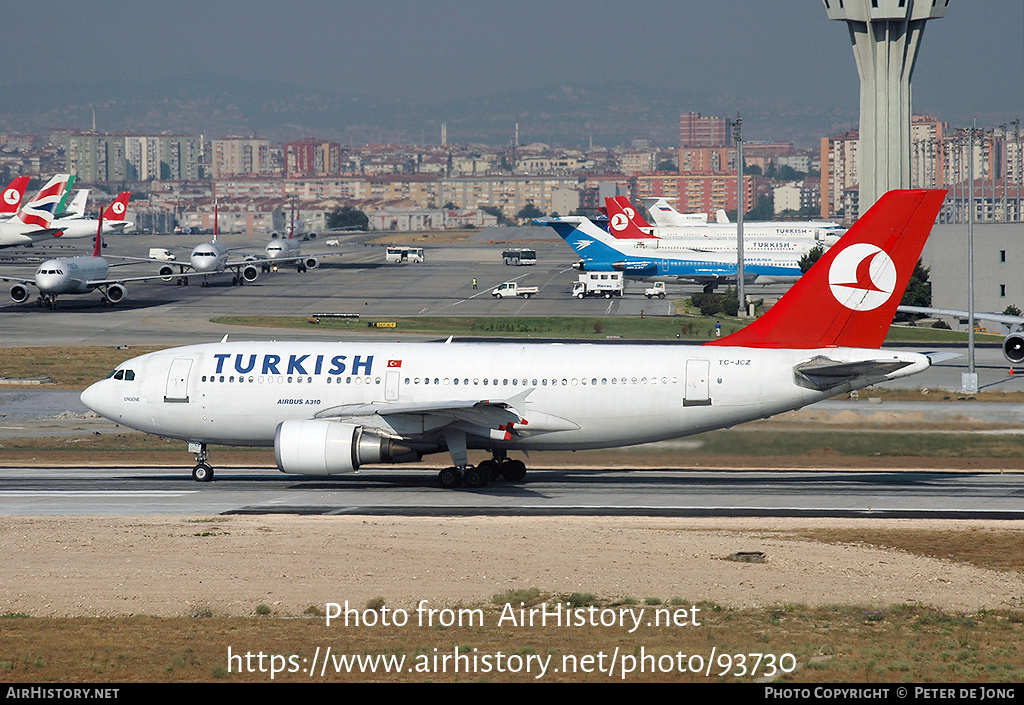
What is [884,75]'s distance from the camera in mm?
116375

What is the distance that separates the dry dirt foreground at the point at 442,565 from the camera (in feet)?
77.3

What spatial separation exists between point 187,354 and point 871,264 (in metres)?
23.2

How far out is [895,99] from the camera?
384 feet

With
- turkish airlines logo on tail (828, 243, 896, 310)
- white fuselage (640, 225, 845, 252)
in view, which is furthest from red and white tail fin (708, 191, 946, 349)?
white fuselage (640, 225, 845, 252)

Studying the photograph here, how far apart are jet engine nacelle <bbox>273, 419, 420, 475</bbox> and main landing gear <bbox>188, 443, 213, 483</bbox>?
4.62 m

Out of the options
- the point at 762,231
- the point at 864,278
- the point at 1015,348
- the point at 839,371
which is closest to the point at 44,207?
the point at 762,231

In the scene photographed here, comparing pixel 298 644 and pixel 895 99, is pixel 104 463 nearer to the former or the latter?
pixel 298 644

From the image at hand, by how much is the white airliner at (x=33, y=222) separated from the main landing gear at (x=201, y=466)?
381 ft

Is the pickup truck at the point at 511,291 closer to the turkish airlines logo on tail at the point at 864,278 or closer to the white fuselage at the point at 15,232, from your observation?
the white fuselage at the point at 15,232

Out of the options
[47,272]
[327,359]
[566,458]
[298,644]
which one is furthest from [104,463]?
[47,272]

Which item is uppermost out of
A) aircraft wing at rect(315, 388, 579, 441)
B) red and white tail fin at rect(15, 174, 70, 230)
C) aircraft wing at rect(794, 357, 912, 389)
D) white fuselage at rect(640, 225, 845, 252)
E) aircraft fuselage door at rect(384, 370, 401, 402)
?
red and white tail fin at rect(15, 174, 70, 230)

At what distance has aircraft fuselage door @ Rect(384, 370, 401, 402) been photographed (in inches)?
1517

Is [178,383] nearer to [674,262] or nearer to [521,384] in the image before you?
[521,384]

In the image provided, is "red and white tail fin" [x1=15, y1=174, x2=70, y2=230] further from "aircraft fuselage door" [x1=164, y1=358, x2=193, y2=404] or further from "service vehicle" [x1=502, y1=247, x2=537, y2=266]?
"aircraft fuselage door" [x1=164, y1=358, x2=193, y2=404]
